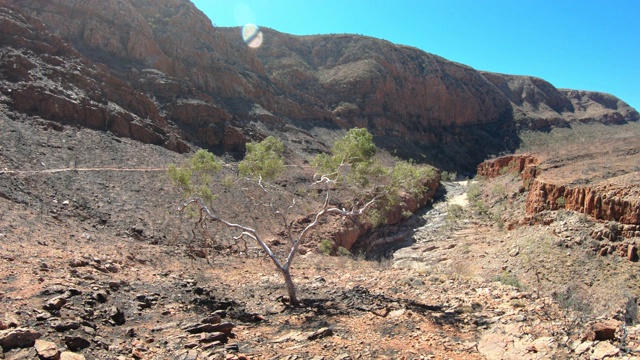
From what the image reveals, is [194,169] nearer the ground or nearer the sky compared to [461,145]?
nearer the ground

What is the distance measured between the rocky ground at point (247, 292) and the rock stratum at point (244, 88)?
10304mm

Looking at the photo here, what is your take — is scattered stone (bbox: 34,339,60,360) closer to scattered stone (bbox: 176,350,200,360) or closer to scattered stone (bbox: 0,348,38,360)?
scattered stone (bbox: 0,348,38,360)

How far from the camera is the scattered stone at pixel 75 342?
644 centimetres

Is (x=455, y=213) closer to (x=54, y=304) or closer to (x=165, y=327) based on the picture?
(x=165, y=327)

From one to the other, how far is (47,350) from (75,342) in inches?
26.5

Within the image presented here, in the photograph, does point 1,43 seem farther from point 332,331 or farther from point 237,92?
point 332,331

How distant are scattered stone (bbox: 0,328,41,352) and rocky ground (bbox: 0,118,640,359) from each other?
0.03m

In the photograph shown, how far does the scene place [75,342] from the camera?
6504mm

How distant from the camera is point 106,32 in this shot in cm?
4309

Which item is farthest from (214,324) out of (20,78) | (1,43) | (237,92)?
(237,92)

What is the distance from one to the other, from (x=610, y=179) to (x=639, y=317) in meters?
11.0

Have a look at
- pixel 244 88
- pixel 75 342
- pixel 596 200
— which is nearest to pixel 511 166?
pixel 596 200

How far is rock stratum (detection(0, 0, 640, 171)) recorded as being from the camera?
32.3 meters

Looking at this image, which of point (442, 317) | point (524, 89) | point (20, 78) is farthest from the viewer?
point (524, 89)
